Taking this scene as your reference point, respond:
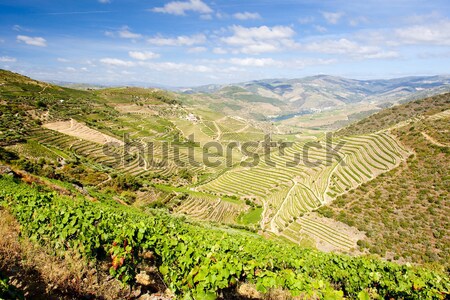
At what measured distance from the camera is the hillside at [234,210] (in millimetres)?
7070

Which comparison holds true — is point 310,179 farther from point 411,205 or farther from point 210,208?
point 210,208

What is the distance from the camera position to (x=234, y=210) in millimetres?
47469

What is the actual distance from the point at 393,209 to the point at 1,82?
14275cm

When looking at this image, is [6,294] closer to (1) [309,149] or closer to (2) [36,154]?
(2) [36,154]

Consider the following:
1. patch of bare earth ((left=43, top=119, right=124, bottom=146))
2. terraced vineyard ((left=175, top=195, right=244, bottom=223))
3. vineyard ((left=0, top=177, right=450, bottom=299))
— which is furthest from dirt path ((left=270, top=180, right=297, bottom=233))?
patch of bare earth ((left=43, top=119, right=124, bottom=146))

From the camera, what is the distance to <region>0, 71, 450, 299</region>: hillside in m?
7.07

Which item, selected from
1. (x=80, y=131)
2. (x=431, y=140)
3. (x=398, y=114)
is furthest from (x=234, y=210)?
(x=398, y=114)

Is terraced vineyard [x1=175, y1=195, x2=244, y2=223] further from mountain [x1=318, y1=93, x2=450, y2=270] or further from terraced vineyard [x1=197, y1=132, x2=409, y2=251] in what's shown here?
mountain [x1=318, y1=93, x2=450, y2=270]

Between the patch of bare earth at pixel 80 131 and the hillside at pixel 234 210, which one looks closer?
the hillside at pixel 234 210

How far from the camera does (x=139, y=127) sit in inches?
4254

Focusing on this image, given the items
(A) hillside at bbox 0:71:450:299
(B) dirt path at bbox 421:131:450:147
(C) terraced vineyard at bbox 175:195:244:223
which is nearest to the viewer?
(A) hillside at bbox 0:71:450:299

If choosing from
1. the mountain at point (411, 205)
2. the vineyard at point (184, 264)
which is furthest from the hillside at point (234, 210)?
the mountain at point (411, 205)

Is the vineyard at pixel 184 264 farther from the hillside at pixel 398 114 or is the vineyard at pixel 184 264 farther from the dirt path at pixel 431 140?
the hillside at pixel 398 114

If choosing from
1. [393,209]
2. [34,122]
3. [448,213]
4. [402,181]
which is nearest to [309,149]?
[402,181]
